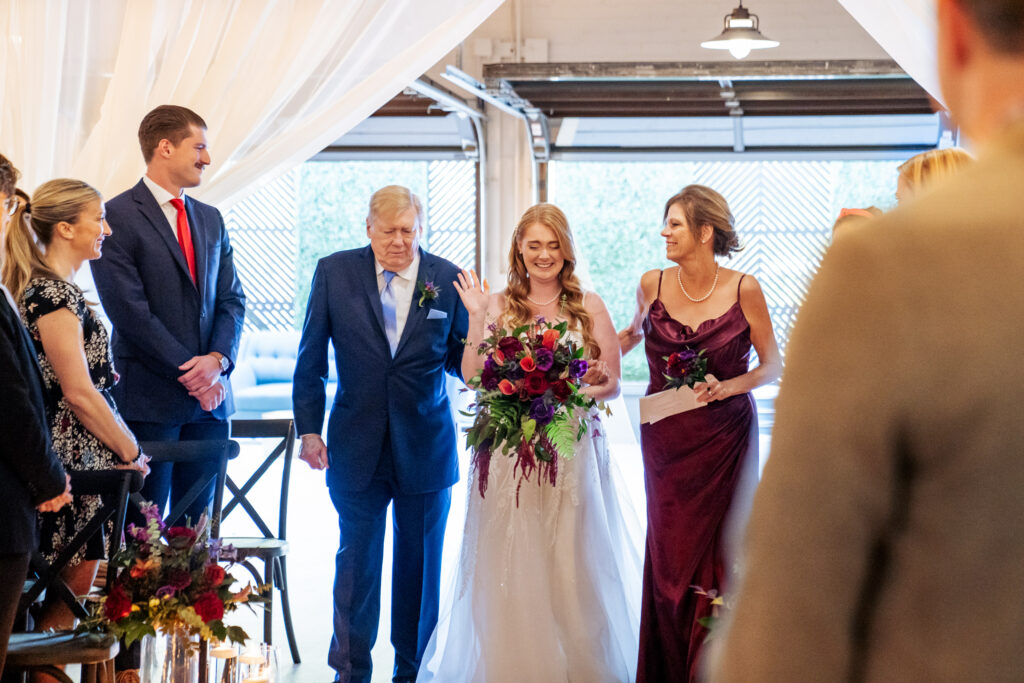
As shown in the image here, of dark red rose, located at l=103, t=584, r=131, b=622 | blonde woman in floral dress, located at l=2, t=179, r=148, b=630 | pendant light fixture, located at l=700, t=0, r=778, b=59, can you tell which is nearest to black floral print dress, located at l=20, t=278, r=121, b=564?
blonde woman in floral dress, located at l=2, t=179, r=148, b=630

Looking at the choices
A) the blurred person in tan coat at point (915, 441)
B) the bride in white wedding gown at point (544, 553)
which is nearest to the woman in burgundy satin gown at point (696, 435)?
the bride in white wedding gown at point (544, 553)

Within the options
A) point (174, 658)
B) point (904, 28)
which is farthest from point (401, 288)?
point (904, 28)

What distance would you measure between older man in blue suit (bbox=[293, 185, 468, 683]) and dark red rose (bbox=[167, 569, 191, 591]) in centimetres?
110

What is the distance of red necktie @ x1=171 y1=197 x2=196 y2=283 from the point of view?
13.4ft

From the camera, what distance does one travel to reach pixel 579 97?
26.9 feet

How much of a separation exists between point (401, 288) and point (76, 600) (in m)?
1.47

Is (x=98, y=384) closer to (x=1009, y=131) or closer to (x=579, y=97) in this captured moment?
(x=1009, y=131)

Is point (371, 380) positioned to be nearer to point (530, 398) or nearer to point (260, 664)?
point (530, 398)

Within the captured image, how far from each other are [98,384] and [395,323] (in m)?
1.01

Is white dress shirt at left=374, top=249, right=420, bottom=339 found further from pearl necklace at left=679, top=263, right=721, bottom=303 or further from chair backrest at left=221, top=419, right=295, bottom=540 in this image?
pearl necklace at left=679, top=263, right=721, bottom=303

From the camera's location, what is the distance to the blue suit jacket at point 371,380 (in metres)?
3.88

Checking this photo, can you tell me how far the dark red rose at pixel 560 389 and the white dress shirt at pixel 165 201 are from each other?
4.86 ft

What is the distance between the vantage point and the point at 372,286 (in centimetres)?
393

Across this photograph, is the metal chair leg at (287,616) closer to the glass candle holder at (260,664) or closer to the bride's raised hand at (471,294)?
the bride's raised hand at (471,294)
